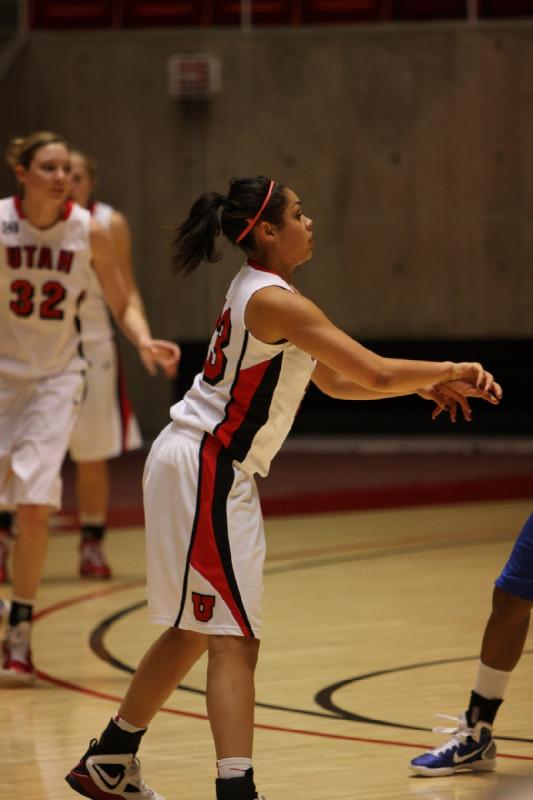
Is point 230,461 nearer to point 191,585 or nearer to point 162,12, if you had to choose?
point 191,585

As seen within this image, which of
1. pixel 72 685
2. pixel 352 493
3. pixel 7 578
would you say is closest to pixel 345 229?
pixel 352 493

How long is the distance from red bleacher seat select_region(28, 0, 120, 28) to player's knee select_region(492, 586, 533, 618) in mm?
8908

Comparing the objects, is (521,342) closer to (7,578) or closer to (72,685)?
(7,578)

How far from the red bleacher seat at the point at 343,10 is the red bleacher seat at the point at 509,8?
766 mm

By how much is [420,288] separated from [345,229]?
72 cm

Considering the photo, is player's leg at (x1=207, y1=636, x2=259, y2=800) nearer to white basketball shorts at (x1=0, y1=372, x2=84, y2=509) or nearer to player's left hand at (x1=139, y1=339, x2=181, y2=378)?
player's left hand at (x1=139, y1=339, x2=181, y2=378)

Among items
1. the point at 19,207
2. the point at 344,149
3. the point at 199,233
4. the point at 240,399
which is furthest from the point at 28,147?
the point at 344,149

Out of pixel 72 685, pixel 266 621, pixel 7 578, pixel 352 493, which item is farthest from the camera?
pixel 352 493

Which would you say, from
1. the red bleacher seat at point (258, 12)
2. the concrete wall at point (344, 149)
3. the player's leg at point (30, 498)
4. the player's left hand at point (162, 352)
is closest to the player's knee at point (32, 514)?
the player's leg at point (30, 498)

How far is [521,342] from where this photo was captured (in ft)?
37.2

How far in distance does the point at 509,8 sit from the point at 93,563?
6.32m

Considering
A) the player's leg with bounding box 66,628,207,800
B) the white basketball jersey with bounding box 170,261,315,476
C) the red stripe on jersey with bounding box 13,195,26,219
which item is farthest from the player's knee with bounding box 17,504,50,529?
the white basketball jersey with bounding box 170,261,315,476

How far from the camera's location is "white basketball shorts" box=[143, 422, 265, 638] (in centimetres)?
325

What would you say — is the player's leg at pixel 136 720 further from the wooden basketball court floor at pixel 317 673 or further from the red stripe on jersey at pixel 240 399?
the red stripe on jersey at pixel 240 399
